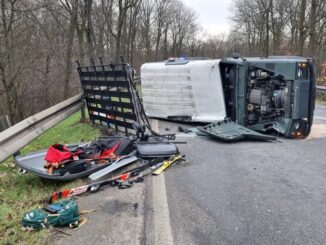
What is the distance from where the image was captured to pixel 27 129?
6445 millimetres

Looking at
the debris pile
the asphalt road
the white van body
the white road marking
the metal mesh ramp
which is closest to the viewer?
the white road marking

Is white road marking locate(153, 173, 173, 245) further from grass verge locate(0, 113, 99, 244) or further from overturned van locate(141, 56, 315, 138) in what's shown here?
overturned van locate(141, 56, 315, 138)

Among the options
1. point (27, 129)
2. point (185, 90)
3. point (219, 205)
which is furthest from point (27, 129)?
point (185, 90)

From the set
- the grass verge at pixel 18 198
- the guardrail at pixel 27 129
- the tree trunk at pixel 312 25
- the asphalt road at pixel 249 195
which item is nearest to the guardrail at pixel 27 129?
the guardrail at pixel 27 129

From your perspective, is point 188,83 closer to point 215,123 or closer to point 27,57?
point 215,123

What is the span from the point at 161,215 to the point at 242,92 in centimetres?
552

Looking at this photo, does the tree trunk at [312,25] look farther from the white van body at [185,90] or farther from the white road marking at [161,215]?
the white road marking at [161,215]

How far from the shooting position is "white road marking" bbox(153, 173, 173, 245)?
358 centimetres

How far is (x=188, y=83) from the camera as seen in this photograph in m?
10.1

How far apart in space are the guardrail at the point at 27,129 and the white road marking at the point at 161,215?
2054mm

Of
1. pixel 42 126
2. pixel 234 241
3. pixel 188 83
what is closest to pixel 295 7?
pixel 188 83

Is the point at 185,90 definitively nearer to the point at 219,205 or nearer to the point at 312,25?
the point at 219,205

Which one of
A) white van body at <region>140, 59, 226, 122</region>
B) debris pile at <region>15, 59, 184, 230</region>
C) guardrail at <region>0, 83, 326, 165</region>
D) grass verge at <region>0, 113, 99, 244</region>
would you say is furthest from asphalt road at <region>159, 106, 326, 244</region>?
white van body at <region>140, 59, 226, 122</region>

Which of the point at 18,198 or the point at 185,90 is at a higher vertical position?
the point at 185,90
